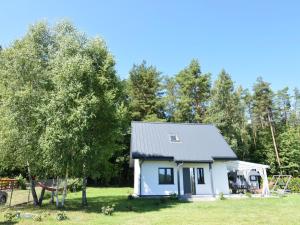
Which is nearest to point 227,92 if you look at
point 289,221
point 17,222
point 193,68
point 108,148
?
point 193,68

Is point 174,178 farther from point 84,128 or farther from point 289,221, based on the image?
point 289,221

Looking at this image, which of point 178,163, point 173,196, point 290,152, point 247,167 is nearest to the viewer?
point 173,196

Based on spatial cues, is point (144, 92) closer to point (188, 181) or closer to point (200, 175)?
point (200, 175)

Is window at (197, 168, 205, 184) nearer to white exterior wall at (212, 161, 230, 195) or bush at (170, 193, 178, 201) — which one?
white exterior wall at (212, 161, 230, 195)

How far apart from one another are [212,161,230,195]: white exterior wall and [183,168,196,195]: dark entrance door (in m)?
1.84

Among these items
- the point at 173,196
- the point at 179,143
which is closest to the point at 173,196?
the point at 173,196

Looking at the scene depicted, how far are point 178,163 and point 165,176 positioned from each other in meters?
1.44

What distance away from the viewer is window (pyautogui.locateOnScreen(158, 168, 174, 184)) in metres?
21.1

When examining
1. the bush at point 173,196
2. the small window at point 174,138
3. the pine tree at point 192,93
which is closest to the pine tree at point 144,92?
the pine tree at point 192,93

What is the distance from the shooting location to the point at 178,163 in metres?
21.1

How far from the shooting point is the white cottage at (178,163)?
819 inches

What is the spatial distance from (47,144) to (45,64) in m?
5.82

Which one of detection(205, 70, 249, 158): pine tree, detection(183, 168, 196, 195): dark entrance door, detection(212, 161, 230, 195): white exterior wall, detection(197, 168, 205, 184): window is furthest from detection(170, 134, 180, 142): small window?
detection(205, 70, 249, 158): pine tree

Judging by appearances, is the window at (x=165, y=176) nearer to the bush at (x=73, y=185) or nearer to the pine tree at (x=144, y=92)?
the bush at (x=73, y=185)
